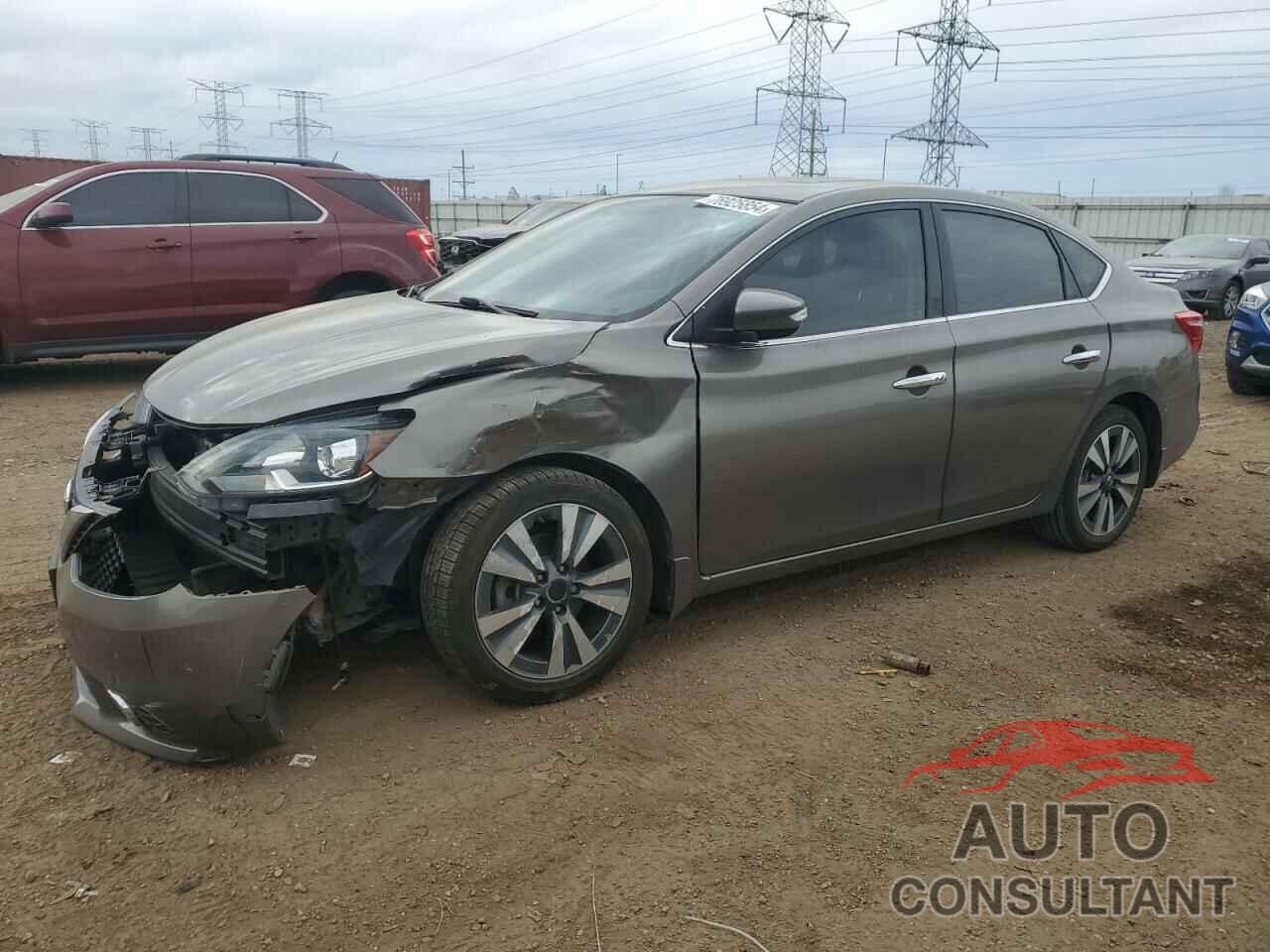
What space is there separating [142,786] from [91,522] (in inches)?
29.6

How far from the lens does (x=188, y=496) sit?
9.70ft

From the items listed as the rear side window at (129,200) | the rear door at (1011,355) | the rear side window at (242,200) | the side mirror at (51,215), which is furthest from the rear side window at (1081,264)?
the side mirror at (51,215)

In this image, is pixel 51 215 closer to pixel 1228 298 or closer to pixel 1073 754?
pixel 1073 754

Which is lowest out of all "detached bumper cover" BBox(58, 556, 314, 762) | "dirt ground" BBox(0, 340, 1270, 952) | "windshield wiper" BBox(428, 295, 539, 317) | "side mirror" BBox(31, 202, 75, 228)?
"dirt ground" BBox(0, 340, 1270, 952)

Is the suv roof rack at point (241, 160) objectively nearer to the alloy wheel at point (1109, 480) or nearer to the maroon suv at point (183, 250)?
the maroon suv at point (183, 250)

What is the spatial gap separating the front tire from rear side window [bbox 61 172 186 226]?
7.22 metres

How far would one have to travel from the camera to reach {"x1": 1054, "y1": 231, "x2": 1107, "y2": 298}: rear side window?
4.71 metres

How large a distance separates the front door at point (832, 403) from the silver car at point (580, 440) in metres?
0.01

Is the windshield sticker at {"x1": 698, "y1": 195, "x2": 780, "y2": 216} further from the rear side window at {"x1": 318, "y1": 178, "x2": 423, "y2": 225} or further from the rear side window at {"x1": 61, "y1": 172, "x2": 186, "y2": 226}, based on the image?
the rear side window at {"x1": 61, "y1": 172, "x2": 186, "y2": 226}

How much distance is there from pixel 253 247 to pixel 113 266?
1.09 m

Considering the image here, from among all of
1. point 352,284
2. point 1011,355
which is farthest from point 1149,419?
point 352,284

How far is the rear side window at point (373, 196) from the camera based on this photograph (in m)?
9.36

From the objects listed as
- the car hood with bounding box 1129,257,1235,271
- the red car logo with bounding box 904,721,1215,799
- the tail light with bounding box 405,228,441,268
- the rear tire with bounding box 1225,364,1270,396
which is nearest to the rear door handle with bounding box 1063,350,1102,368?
the red car logo with bounding box 904,721,1215,799

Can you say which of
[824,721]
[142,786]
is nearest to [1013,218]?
A: [824,721]
